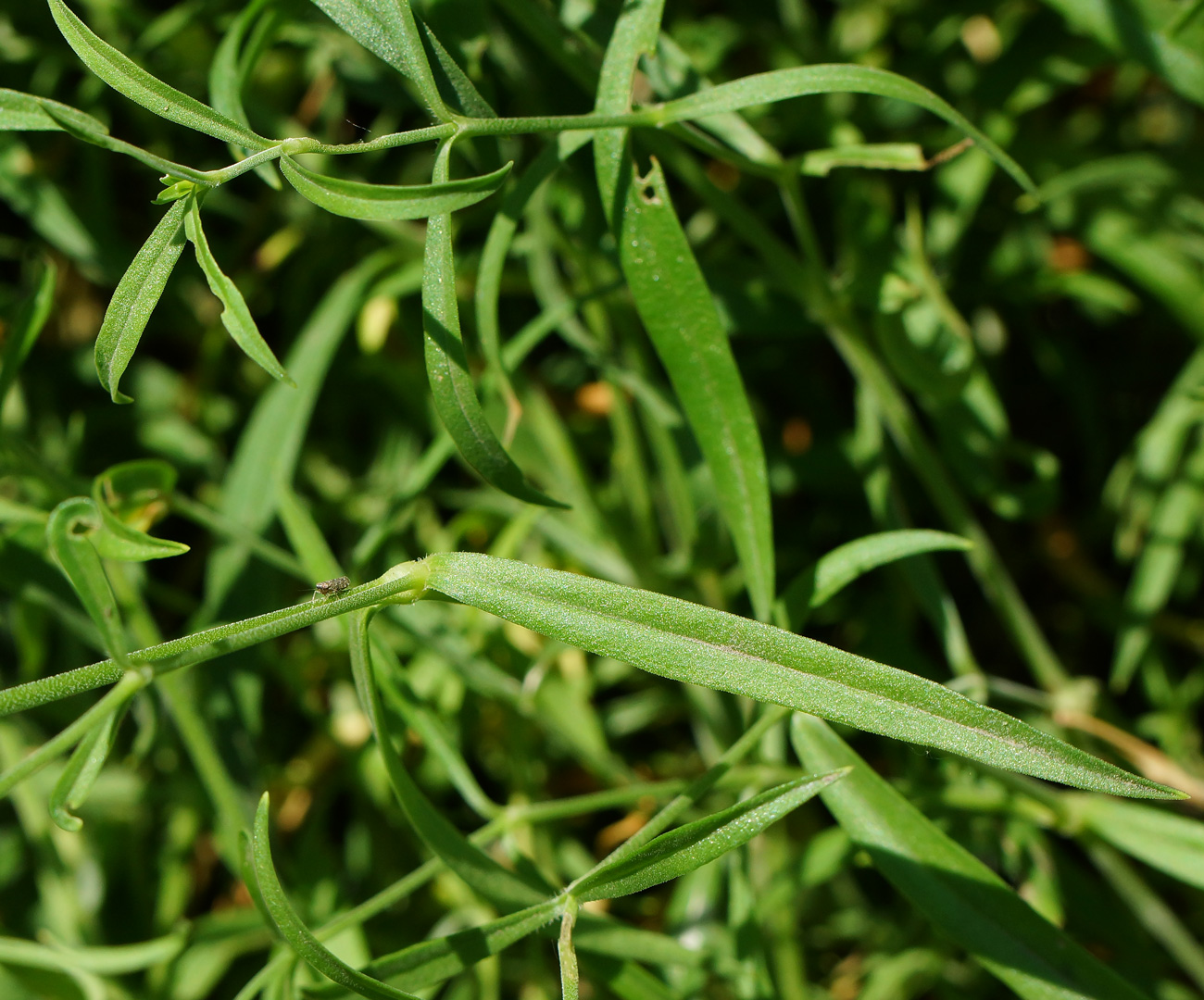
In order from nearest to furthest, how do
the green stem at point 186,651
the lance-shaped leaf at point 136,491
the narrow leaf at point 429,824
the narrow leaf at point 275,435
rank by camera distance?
1. the green stem at point 186,651
2. the narrow leaf at point 429,824
3. the lance-shaped leaf at point 136,491
4. the narrow leaf at point 275,435

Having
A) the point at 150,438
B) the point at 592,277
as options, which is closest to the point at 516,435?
the point at 592,277

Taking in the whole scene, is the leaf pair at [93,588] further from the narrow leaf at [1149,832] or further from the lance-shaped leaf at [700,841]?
the narrow leaf at [1149,832]

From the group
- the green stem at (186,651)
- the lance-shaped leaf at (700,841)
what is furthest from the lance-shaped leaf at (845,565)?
the green stem at (186,651)

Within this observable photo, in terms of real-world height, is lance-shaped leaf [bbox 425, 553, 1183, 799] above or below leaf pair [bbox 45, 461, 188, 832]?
below

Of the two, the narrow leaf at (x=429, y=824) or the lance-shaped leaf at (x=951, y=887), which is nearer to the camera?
the narrow leaf at (x=429, y=824)

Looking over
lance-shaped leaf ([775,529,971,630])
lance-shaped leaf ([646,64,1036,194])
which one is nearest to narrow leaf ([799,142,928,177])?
lance-shaped leaf ([646,64,1036,194])

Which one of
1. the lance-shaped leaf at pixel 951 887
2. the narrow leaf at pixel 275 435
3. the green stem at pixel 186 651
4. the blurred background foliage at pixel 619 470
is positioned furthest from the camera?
the narrow leaf at pixel 275 435

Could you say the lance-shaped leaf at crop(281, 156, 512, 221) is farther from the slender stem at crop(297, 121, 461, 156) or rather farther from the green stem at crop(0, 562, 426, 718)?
the green stem at crop(0, 562, 426, 718)
